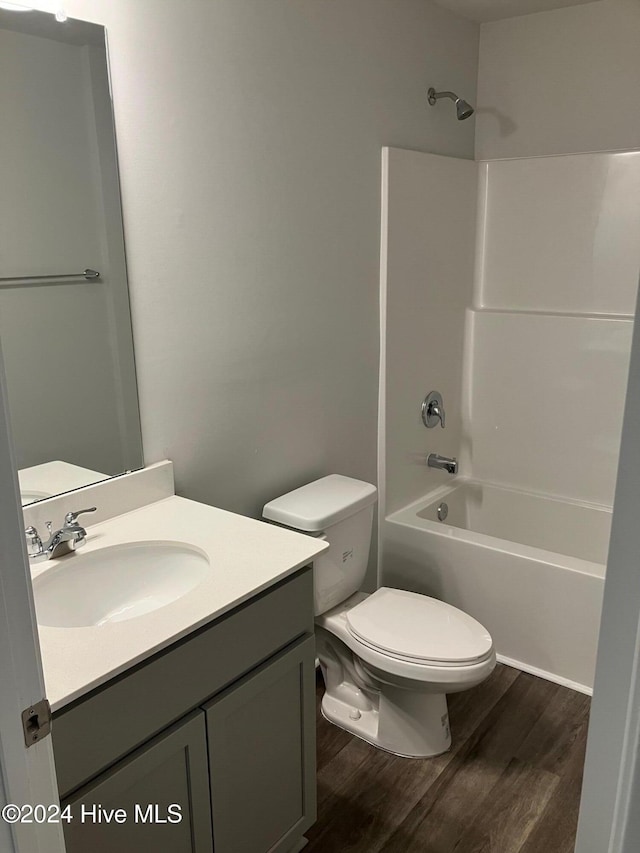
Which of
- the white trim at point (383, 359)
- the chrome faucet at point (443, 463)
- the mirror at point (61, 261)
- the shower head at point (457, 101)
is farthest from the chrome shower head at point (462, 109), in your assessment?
the mirror at point (61, 261)

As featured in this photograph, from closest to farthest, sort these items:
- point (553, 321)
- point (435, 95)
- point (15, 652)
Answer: point (15, 652) < point (435, 95) < point (553, 321)

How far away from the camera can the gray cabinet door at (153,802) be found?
1272mm

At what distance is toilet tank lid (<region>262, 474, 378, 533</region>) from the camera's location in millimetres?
2158

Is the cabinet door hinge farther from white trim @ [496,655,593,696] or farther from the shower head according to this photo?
the shower head

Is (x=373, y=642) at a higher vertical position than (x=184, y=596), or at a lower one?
lower

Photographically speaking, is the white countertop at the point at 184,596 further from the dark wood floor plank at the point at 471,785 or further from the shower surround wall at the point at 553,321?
the shower surround wall at the point at 553,321

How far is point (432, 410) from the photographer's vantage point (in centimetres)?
305

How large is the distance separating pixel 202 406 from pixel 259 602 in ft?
2.31

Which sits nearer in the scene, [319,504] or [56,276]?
[56,276]

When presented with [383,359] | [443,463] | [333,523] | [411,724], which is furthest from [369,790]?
[383,359]

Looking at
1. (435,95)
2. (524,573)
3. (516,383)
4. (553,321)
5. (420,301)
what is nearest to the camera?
(524,573)

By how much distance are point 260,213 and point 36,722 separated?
1614 mm

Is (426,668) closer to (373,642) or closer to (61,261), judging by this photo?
(373,642)

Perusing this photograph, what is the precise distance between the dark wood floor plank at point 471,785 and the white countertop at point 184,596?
33.9 inches
